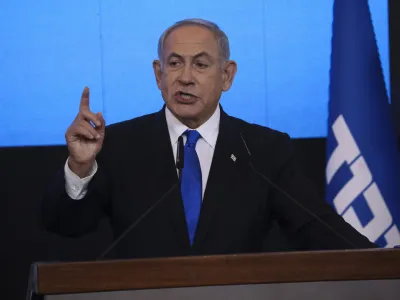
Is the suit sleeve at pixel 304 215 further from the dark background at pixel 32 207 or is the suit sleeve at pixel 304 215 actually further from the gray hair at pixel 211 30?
the dark background at pixel 32 207

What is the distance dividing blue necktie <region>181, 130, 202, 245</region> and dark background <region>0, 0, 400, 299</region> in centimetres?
99

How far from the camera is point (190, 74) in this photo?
2.03 m

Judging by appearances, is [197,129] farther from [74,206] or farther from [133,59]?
Result: [133,59]

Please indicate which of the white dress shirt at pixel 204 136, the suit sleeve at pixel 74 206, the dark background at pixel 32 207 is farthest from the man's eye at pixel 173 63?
the dark background at pixel 32 207

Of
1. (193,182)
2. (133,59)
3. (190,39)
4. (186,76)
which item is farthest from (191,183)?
(133,59)

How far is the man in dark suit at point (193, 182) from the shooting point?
189 centimetres

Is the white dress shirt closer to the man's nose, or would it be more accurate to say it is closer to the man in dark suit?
the man in dark suit

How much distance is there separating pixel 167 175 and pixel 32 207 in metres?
1.08

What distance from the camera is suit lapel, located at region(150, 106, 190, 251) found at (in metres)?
1.90

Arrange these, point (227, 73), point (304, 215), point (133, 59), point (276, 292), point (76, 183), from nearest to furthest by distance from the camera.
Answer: point (276, 292)
point (76, 183)
point (304, 215)
point (227, 73)
point (133, 59)

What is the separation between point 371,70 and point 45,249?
1.55 m

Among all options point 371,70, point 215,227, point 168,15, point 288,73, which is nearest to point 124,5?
point 168,15

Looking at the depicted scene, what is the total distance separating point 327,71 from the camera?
2.93 m

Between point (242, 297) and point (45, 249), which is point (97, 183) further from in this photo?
point (45, 249)
